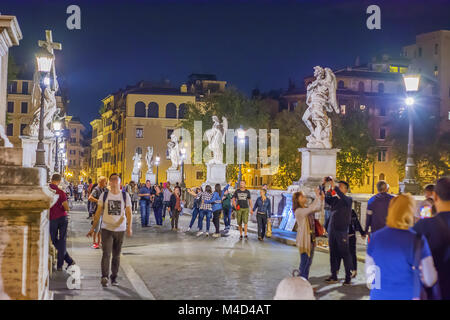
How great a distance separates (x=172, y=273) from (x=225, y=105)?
200 feet

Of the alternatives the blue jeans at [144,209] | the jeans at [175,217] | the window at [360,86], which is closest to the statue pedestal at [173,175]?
the blue jeans at [144,209]

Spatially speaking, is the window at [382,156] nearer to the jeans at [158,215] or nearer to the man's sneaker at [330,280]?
the jeans at [158,215]

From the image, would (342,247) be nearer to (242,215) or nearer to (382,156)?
(242,215)

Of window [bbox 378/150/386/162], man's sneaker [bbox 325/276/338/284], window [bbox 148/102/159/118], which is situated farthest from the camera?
window [bbox 148/102/159/118]

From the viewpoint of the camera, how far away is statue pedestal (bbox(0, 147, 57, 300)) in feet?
21.8

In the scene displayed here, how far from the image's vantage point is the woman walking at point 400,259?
571cm

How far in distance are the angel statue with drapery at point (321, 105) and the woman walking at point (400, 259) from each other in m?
16.7

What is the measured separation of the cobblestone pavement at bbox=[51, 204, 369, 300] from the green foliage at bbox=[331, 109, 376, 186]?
1799 inches

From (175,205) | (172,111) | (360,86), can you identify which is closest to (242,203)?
(175,205)

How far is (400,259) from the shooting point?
578cm

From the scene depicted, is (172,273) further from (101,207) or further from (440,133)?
(440,133)

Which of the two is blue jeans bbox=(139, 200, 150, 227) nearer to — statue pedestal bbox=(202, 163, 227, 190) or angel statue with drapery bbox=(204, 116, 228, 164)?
statue pedestal bbox=(202, 163, 227, 190)

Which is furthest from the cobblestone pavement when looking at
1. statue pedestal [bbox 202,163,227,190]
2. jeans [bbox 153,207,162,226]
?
statue pedestal [bbox 202,163,227,190]
